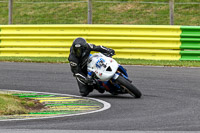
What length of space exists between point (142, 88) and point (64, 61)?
4.81 meters

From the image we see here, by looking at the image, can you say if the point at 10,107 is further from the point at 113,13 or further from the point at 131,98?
the point at 113,13

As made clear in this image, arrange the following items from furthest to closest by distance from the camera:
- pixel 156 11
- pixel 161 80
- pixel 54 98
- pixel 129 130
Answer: pixel 156 11, pixel 161 80, pixel 54 98, pixel 129 130

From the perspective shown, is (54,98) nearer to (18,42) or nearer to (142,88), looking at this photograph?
(142,88)

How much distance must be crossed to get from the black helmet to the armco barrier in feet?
18.8

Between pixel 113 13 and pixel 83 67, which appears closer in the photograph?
pixel 83 67

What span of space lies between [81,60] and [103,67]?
19.8 inches

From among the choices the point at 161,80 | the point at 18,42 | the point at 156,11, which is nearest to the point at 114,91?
the point at 161,80

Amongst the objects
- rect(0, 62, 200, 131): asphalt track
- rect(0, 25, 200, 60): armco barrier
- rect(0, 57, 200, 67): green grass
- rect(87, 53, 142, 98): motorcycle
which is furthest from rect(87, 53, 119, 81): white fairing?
rect(0, 25, 200, 60): armco barrier

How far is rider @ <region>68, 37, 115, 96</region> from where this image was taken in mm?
10188

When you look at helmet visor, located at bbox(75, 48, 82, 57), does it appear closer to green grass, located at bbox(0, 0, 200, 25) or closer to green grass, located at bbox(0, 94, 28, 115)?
green grass, located at bbox(0, 94, 28, 115)

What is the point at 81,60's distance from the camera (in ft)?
34.2

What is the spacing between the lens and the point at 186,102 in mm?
9586

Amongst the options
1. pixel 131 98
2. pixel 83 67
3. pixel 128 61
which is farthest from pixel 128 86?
pixel 128 61

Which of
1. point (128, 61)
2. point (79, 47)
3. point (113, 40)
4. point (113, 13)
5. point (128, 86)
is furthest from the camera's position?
point (113, 13)
